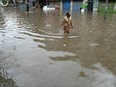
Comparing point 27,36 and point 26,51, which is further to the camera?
point 27,36

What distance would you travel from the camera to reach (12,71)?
6152 millimetres

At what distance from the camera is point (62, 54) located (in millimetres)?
8055

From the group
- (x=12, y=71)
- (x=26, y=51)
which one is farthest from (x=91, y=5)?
(x=12, y=71)

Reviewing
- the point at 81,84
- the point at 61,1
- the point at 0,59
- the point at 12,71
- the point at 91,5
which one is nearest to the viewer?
the point at 81,84

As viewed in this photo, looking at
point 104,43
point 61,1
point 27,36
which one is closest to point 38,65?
point 104,43

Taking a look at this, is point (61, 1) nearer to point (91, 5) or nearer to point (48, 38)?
point (91, 5)

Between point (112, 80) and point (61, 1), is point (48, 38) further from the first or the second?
point (61, 1)

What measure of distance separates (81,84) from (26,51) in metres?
3.73

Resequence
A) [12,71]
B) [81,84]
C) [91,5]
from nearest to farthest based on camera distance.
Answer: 1. [81,84]
2. [12,71]
3. [91,5]

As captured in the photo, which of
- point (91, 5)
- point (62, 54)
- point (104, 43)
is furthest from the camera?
point (91, 5)

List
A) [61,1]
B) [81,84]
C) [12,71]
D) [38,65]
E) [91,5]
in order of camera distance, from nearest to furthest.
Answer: [81,84] → [12,71] → [38,65] → [91,5] → [61,1]

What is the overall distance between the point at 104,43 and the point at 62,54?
8.99ft

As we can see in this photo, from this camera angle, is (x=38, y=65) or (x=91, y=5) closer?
(x=38, y=65)

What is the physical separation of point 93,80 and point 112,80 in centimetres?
54
